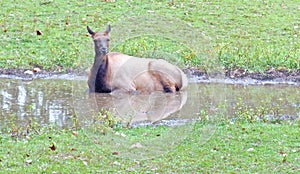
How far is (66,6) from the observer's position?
50.3ft

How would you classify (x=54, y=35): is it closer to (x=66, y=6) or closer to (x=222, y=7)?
(x=66, y=6)

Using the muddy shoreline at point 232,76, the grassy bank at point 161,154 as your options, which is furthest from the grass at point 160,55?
the muddy shoreline at point 232,76

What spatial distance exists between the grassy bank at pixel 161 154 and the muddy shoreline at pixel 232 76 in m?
2.99

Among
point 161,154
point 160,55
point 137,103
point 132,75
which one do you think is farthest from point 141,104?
point 161,154

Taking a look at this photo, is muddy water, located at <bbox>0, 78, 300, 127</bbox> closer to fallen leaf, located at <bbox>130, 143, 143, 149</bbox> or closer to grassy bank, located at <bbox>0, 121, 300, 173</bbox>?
grassy bank, located at <bbox>0, 121, 300, 173</bbox>

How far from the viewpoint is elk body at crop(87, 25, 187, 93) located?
33.7 ft

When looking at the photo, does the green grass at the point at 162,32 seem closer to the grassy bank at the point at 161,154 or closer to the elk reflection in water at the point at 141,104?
the elk reflection in water at the point at 141,104

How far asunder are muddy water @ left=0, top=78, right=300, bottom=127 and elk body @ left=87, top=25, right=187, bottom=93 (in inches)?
5.9

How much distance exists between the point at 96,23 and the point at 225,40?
2451mm

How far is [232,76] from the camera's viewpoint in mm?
11500

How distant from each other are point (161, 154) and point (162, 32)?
1934 mm

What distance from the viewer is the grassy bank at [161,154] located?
6816 mm

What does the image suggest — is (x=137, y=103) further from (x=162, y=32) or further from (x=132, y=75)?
(x=162, y=32)

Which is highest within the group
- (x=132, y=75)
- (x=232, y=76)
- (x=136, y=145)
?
(x=136, y=145)
